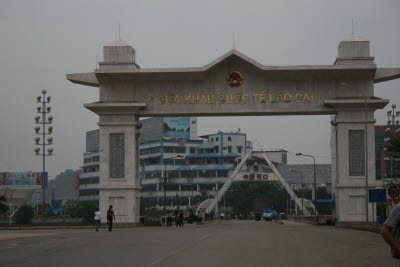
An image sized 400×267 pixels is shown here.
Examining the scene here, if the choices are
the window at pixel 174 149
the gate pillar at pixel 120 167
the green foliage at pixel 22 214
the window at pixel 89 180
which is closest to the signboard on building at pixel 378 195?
the gate pillar at pixel 120 167

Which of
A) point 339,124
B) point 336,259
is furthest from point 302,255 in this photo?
point 339,124

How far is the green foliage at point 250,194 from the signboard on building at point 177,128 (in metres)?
21.7

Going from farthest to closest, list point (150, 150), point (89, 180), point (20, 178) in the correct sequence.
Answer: point (20, 178) → point (89, 180) → point (150, 150)

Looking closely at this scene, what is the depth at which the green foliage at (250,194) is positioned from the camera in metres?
124

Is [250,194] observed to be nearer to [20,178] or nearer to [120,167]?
[20,178]

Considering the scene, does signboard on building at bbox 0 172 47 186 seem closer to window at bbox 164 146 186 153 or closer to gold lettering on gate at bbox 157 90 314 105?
window at bbox 164 146 186 153

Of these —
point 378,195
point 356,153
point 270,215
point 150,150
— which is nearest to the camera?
point 378,195

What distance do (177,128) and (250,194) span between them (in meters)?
27.2

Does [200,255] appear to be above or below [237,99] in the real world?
below

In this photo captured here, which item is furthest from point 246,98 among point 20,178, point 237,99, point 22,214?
point 20,178

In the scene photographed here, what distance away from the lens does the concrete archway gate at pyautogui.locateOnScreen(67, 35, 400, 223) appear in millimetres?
42531

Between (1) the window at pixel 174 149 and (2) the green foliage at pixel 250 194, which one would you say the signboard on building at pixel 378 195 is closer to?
(2) the green foliage at pixel 250 194

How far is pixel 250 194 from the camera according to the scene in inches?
4887

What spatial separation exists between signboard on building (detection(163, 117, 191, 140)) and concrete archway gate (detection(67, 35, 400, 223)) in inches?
3807
